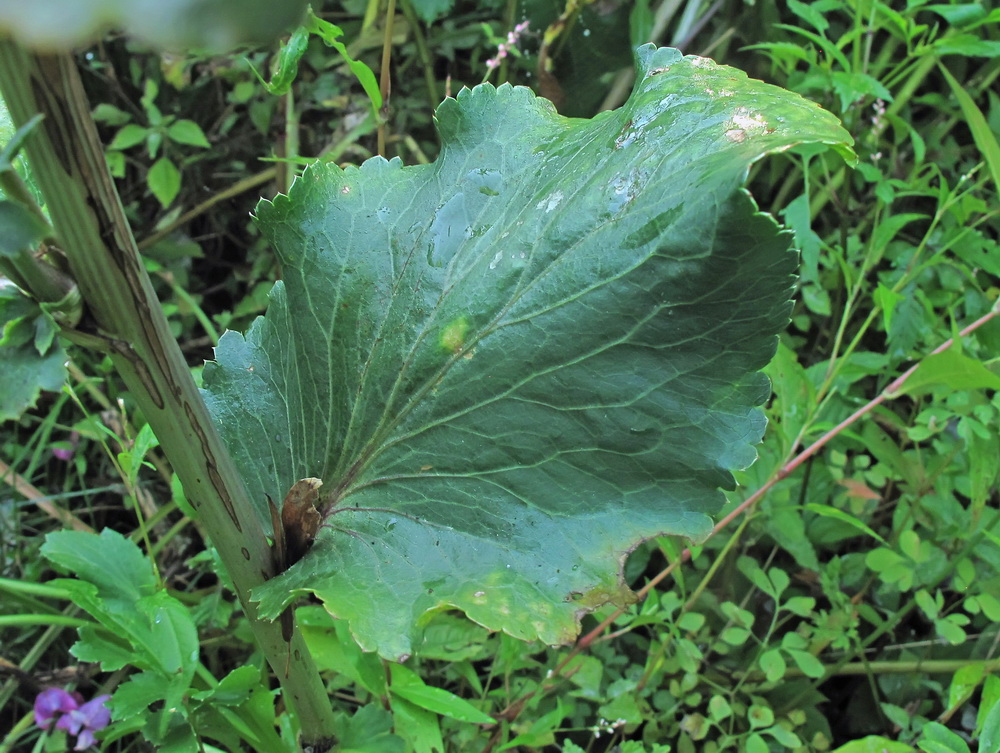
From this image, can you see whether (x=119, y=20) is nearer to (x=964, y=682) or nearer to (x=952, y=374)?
(x=952, y=374)

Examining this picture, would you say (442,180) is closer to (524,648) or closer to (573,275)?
(573,275)

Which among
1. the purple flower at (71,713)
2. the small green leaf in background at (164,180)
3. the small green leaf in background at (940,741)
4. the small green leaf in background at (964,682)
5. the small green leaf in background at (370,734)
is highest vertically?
the small green leaf in background at (164,180)

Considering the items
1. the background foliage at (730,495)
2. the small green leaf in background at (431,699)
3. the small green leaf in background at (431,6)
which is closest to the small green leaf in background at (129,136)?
the background foliage at (730,495)

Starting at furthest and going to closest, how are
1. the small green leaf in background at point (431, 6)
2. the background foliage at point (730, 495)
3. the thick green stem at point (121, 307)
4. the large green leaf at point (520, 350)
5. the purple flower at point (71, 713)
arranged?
1. the small green leaf in background at point (431, 6)
2. the purple flower at point (71, 713)
3. the background foliage at point (730, 495)
4. the large green leaf at point (520, 350)
5. the thick green stem at point (121, 307)

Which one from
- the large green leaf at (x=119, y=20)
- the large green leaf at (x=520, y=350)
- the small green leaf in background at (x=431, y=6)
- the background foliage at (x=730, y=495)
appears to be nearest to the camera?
the large green leaf at (x=119, y=20)

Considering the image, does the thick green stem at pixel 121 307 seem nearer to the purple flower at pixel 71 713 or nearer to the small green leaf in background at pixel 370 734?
the small green leaf in background at pixel 370 734

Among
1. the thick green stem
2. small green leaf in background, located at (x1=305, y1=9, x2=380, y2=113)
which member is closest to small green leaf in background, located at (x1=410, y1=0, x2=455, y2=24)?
small green leaf in background, located at (x1=305, y1=9, x2=380, y2=113)

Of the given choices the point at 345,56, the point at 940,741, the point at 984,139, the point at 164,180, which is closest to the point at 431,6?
the point at 164,180
